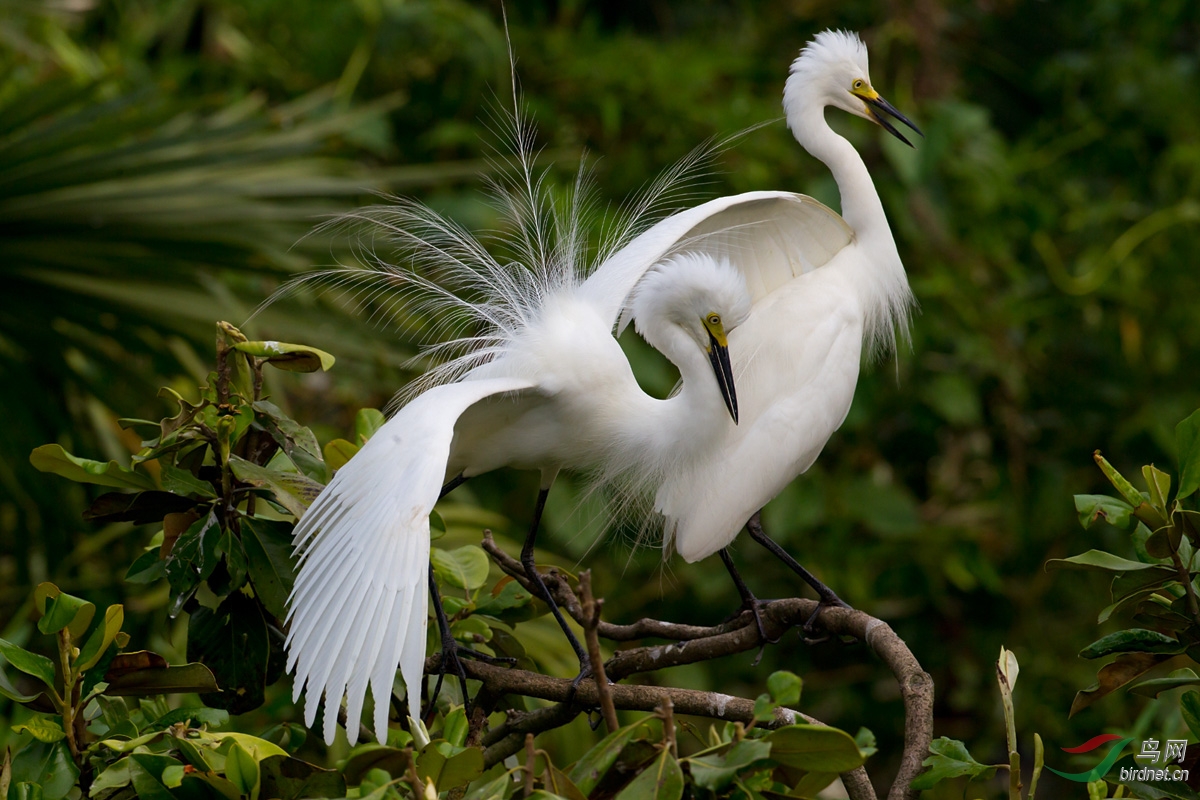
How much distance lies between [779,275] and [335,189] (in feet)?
3.71

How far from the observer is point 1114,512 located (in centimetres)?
132

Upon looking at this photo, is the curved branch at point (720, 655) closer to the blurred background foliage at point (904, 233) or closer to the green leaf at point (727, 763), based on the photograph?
the green leaf at point (727, 763)

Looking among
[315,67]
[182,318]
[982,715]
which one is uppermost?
[315,67]

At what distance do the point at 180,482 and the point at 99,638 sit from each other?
11.5 inches

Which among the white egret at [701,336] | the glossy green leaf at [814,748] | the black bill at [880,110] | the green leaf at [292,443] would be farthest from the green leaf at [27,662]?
the black bill at [880,110]

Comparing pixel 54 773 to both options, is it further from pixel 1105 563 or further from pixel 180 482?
pixel 1105 563

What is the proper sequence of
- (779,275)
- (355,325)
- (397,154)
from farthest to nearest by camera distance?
(397,154) < (355,325) < (779,275)

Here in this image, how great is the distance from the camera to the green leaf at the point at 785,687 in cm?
108

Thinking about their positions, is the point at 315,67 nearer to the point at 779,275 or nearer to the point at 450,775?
the point at 779,275

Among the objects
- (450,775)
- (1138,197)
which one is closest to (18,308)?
(450,775)

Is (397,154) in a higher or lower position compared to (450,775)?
higher

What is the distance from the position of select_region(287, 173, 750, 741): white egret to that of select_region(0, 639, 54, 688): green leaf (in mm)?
263

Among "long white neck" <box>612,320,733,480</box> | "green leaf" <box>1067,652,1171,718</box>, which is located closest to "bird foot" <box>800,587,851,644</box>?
"long white neck" <box>612,320,733,480</box>

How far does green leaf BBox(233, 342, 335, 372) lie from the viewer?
1.57m
